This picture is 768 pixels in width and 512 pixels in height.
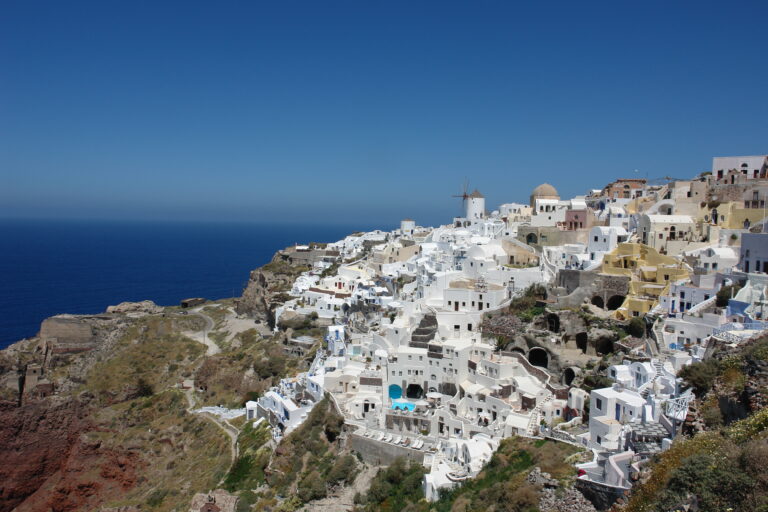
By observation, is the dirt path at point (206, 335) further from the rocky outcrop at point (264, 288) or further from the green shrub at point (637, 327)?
the green shrub at point (637, 327)

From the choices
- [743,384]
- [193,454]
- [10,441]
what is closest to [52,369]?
[10,441]

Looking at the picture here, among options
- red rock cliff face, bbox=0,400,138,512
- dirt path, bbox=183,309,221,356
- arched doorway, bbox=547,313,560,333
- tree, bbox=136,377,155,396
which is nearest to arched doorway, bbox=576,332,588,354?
arched doorway, bbox=547,313,560,333

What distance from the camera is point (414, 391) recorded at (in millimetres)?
28609

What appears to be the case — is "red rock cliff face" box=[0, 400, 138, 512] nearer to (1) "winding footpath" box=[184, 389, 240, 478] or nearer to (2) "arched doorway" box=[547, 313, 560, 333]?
(1) "winding footpath" box=[184, 389, 240, 478]

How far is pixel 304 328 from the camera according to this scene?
4328 centimetres

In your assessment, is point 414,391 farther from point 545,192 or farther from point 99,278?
point 99,278

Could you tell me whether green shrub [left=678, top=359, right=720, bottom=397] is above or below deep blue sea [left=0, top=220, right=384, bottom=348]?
above

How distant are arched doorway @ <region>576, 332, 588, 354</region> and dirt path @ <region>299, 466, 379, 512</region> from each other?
12096mm

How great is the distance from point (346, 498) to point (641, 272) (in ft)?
63.3

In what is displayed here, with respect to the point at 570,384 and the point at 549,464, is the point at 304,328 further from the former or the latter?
the point at 549,464

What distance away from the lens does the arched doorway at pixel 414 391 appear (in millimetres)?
28422

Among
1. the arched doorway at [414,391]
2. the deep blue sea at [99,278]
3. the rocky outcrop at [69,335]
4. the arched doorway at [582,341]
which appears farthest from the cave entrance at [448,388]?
the deep blue sea at [99,278]

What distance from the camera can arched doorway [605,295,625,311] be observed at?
97.2 ft

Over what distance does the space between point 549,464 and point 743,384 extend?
6810 mm
